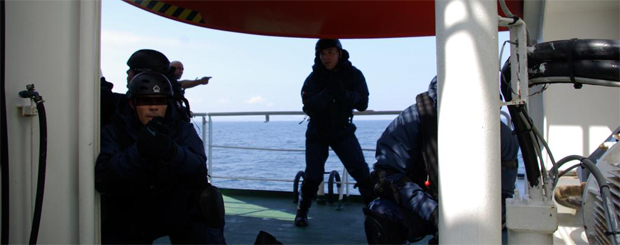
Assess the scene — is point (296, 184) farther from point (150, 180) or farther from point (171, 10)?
point (150, 180)

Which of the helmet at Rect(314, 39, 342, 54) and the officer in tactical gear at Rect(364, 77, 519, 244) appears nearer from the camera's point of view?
the officer in tactical gear at Rect(364, 77, 519, 244)

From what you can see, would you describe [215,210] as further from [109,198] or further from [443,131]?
[443,131]

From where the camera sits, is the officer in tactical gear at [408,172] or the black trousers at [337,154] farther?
the black trousers at [337,154]

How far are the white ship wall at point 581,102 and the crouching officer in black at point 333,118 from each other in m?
1.39

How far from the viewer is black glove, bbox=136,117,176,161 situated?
2217 mm

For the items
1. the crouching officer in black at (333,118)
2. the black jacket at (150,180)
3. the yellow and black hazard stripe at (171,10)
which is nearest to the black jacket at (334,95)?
the crouching officer in black at (333,118)

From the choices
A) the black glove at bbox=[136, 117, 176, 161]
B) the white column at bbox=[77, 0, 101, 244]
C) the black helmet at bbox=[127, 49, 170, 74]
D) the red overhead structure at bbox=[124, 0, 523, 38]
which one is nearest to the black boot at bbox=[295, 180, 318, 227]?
the red overhead structure at bbox=[124, 0, 523, 38]

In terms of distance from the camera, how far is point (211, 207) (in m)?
2.47

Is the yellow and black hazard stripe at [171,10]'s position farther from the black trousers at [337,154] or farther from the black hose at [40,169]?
the black hose at [40,169]

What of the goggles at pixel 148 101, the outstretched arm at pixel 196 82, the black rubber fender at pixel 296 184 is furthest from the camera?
the outstretched arm at pixel 196 82

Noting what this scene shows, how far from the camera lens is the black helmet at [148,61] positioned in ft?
10.0

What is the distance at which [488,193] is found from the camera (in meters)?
1.17

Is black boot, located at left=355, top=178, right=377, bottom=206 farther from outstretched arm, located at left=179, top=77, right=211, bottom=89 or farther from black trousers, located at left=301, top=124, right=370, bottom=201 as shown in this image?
outstretched arm, located at left=179, top=77, right=211, bottom=89

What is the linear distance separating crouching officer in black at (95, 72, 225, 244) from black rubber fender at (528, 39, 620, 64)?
5.00ft
